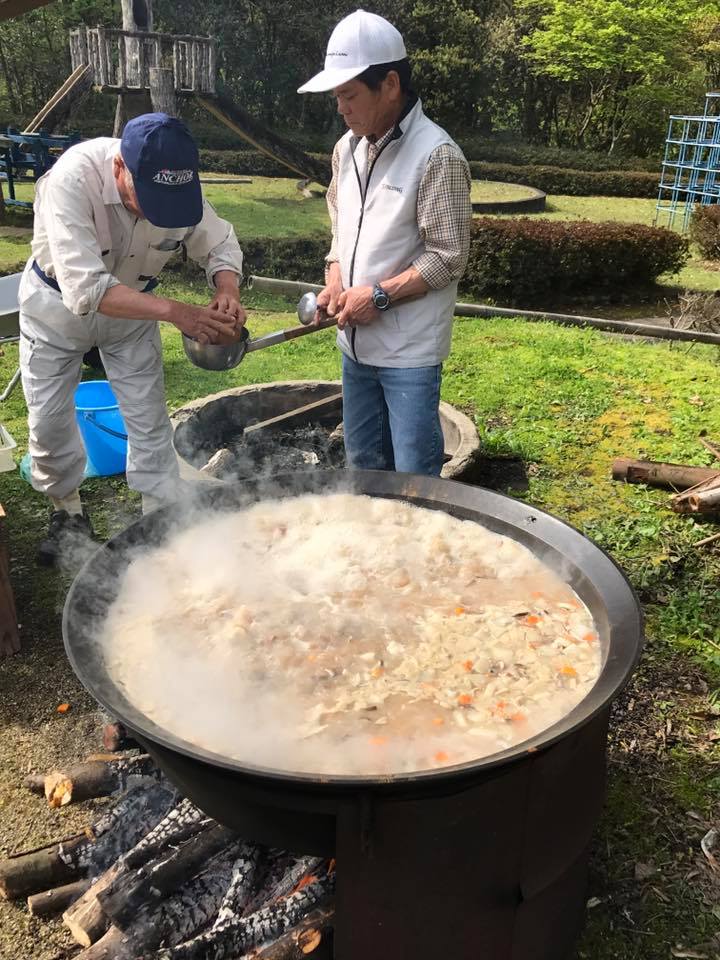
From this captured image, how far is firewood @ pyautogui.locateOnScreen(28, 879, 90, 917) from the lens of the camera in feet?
7.97

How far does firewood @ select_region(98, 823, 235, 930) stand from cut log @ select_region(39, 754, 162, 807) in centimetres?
45

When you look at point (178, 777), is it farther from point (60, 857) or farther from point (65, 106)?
point (65, 106)

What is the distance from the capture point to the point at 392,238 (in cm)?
323

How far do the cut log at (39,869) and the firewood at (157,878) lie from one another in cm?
29

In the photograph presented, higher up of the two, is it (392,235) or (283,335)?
(392,235)

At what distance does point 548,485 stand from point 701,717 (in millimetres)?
2240

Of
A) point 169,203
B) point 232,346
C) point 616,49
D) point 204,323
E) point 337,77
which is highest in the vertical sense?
point 616,49

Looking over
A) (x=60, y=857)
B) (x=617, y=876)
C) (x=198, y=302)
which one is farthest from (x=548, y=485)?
(x=198, y=302)

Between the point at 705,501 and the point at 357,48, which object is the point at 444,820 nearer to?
the point at 357,48

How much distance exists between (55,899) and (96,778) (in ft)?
1.32

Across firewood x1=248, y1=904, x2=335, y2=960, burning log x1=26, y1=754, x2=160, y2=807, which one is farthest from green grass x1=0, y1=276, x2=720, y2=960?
firewood x1=248, y1=904, x2=335, y2=960

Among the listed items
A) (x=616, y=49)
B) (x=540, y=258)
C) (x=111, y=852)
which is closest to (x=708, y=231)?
(x=540, y=258)

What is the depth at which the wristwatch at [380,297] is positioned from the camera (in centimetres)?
318

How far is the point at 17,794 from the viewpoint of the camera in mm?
2922
